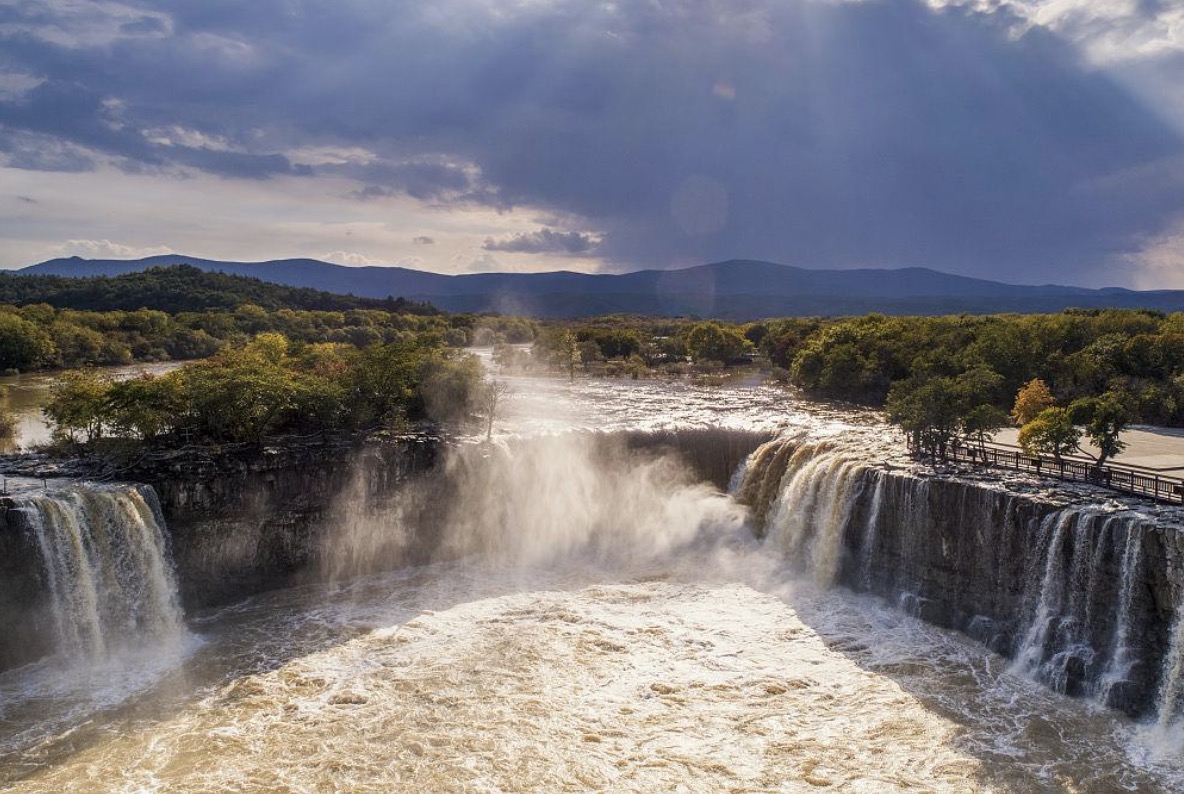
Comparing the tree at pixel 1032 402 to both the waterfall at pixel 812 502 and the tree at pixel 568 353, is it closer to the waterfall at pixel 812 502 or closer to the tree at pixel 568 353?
the waterfall at pixel 812 502

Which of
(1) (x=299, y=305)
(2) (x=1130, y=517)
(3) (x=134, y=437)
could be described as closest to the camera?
(2) (x=1130, y=517)

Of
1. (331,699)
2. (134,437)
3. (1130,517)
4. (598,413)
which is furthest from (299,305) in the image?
(1130,517)

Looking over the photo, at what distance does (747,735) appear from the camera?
21.8m

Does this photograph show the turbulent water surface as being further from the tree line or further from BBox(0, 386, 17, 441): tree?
BBox(0, 386, 17, 441): tree

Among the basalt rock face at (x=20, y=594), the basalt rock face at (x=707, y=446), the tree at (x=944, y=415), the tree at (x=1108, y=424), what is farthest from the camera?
the basalt rock face at (x=707, y=446)

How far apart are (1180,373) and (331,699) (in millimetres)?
50808

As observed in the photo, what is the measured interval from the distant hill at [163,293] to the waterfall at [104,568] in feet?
362

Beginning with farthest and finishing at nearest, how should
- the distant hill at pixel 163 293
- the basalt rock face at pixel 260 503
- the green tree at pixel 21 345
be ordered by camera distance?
the distant hill at pixel 163 293 → the green tree at pixel 21 345 → the basalt rock face at pixel 260 503

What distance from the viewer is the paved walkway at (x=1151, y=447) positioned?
30641mm

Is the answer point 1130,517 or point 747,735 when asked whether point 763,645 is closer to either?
point 747,735

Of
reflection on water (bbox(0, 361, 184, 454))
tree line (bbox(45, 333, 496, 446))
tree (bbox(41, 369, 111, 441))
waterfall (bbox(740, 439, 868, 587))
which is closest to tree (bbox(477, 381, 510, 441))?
tree line (bbox(45, 333, 496, 446))

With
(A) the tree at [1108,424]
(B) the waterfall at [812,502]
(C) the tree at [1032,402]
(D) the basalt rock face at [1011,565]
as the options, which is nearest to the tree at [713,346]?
(C) the tree at [1032,402]

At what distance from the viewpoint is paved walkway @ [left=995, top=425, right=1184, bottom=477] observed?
3064 centimetres

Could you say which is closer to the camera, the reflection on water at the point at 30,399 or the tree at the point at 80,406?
the tree at the point at 80,406
